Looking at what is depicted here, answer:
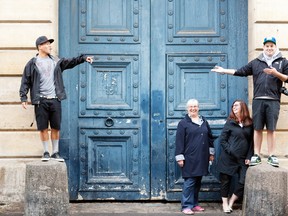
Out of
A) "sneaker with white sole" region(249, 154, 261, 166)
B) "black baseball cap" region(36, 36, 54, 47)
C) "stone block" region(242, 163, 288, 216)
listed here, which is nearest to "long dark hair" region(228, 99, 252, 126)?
"sneaker with white sole" region(249, 154, 261, 166)

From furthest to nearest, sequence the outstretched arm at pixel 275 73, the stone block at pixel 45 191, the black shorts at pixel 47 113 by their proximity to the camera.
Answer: the black shorts at pixel 47 113 < the outstretched arm at pixel 275 73 < the stone block at pixel 45 191

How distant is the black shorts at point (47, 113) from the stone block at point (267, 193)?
2.69 metres

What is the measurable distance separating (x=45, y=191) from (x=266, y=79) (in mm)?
3221

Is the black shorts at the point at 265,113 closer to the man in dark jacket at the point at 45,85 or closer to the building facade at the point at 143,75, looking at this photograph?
the building facade at the point at 143,75

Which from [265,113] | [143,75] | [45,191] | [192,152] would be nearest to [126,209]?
[192,152]

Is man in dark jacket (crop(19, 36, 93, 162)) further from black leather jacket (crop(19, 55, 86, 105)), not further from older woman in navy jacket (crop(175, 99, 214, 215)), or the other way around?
older woman in navy jacket (crop(175, 99, 214, 215))

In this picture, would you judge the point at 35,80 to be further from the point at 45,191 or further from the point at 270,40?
the point at 270,40

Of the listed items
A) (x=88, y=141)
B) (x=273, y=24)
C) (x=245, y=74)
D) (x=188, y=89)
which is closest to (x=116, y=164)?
(x=88, y=141)

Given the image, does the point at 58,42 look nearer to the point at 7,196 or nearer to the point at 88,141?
the point at 88,141

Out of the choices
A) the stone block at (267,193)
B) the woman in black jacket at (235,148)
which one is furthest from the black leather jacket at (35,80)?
the stone block at (267,193)

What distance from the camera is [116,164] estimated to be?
9102 mm

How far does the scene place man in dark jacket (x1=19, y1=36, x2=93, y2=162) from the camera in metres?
8.03

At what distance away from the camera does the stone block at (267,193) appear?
7.38 metres

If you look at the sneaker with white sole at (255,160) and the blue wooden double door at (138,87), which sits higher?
the blue wooden double door at (138,87)
